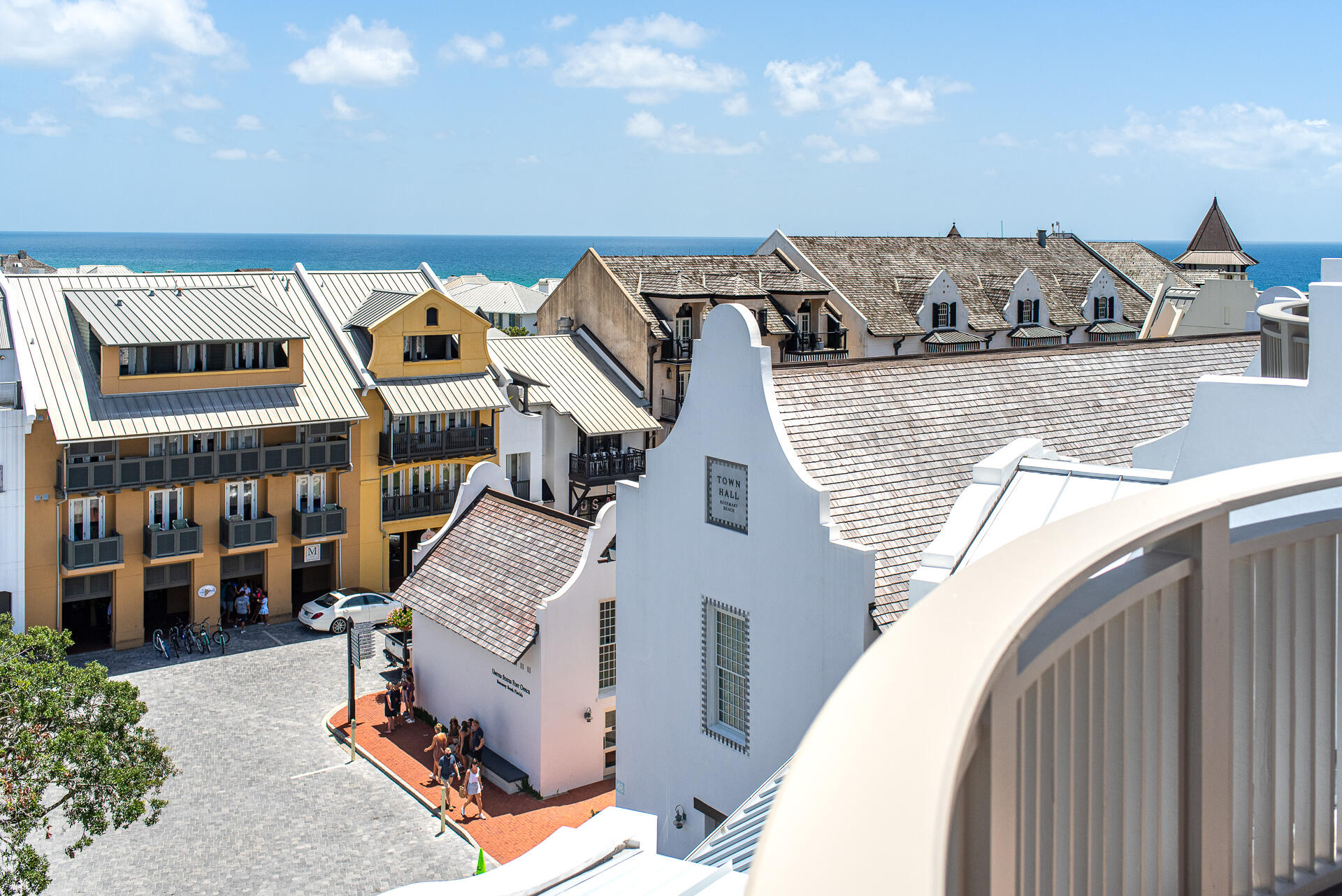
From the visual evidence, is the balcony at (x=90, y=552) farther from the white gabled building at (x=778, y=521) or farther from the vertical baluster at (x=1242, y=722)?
the vertical baluster at (x=1242, y=722)

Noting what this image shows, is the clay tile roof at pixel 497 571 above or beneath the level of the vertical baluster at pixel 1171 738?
beneath

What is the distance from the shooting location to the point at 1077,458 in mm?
19641

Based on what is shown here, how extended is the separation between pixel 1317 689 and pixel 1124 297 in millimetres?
63453

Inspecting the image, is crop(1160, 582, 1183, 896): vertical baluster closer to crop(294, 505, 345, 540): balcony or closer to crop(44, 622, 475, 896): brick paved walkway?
crop(44, 622, 475, 896): brick paved walkway

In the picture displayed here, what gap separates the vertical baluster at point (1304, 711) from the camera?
440 centimetres

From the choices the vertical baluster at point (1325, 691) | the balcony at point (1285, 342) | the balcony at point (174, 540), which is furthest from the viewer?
the balcony at point (174, 540)

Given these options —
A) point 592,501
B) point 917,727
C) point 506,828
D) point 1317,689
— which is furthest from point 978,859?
point 592,501

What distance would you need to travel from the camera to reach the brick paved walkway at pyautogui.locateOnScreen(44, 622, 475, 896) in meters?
22.5

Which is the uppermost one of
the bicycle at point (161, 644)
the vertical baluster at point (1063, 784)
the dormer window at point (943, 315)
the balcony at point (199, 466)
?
the dormer window at point (943, 315)

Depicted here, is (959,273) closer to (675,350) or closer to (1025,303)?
(1025,303)

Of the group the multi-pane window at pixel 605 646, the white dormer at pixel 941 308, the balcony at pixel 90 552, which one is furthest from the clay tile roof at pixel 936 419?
the white dormer at pixel 941 308

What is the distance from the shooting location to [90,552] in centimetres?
3450

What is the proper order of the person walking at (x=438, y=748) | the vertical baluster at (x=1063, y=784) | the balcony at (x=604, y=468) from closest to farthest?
the vertical baluster at (x=1063, y=784) < the person walking at (x=438, y=748) < the balcony at (x=604, y=468)

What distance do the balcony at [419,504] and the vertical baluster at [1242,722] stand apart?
123 ft
